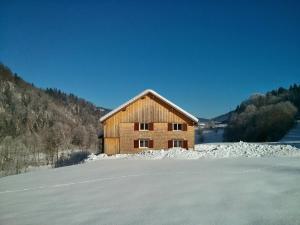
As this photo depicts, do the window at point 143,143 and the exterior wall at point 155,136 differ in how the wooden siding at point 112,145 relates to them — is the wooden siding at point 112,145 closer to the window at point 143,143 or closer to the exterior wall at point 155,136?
the exterior wall at point 155,136

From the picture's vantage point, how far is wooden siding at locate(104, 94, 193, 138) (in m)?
44.7

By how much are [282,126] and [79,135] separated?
216 ft

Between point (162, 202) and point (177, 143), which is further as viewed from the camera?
point (177, 143)

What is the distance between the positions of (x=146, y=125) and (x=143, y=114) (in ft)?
4.44

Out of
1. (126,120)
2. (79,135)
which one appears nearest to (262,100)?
(79,135)

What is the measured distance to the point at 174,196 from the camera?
44.6 ft

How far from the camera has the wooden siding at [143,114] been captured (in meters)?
44.7

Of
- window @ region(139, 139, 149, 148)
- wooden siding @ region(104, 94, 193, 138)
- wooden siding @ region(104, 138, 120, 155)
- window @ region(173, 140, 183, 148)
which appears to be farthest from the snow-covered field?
window @ region(173, 140, 183, 148)

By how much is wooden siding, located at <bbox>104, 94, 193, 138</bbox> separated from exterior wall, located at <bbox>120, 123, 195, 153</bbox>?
59 cm

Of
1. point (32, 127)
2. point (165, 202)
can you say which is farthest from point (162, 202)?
point (32, 127)

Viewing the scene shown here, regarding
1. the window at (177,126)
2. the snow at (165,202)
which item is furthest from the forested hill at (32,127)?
the snow at (165,202)

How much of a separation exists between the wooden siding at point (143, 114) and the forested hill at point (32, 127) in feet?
98.8

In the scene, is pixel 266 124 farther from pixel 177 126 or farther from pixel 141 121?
pixel 141 121

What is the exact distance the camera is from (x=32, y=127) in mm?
135125
